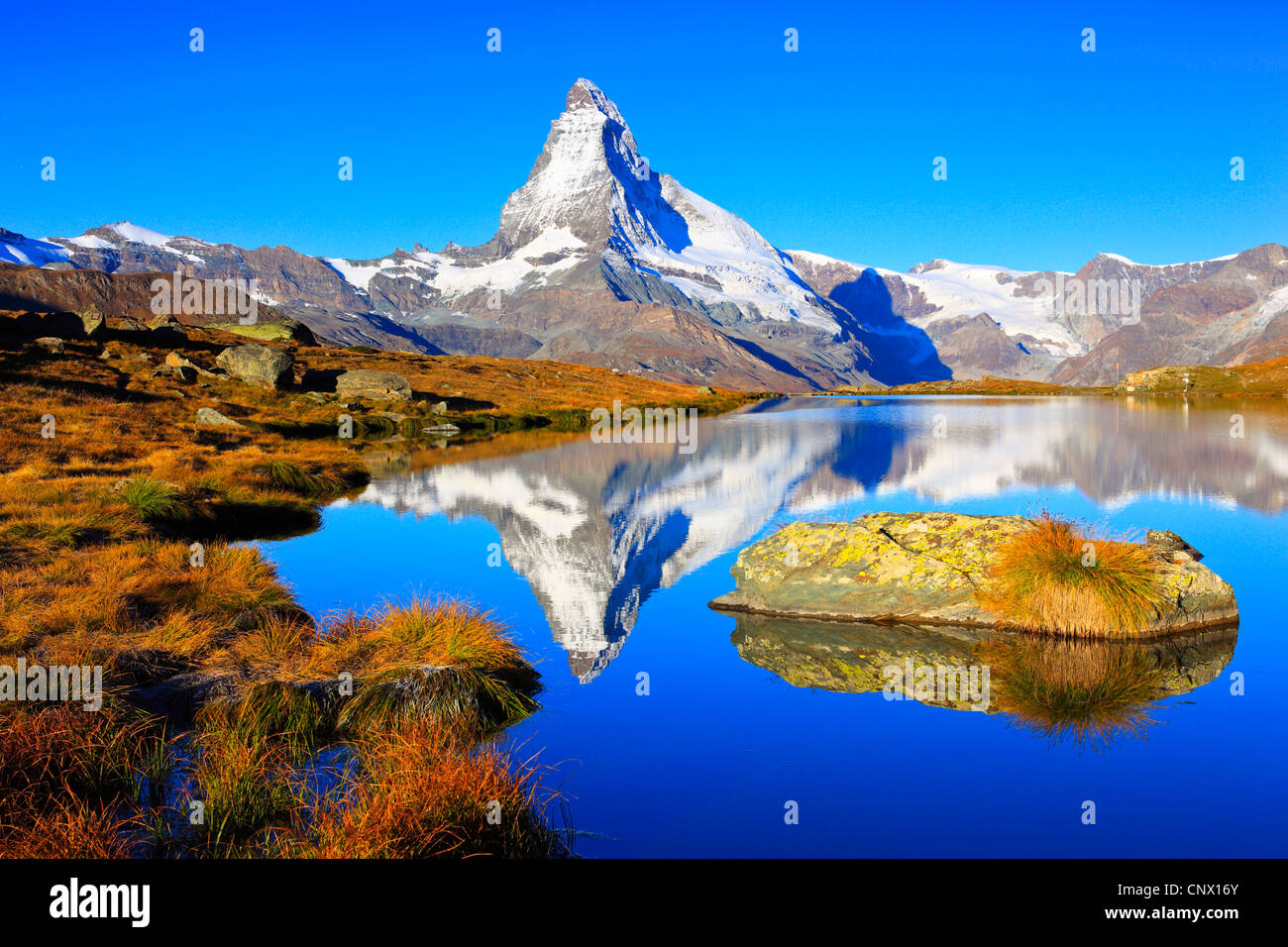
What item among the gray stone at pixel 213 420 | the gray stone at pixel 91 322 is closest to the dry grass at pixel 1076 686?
the gray stone at pixel 213 420

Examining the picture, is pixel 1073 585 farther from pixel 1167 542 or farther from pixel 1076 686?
pixel 1167 542

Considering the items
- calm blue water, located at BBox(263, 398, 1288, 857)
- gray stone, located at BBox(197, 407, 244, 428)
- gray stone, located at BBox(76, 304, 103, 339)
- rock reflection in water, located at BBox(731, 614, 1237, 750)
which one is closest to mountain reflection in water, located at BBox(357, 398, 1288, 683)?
calm blue water, located at BBox(263, 398, 1288, 857)

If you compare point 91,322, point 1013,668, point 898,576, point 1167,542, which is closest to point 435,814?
point 1013,668

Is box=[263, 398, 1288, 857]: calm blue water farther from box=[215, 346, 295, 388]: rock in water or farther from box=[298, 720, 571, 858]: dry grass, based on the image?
box=[215, 346, 295, 388]: rock in water

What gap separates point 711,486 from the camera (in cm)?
3478

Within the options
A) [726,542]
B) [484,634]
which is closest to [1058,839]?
[484,634]

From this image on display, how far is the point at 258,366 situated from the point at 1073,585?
2734 inches

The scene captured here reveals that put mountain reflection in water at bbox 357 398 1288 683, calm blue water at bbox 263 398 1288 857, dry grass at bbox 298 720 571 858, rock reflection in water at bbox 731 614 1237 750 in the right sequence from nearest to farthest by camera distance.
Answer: dry grass at bbox 298 720 571 858
calm blue water at bbox 263 398 1288 857
rock reflection in water at bbox 731 614 1237 750
mountain reflection in water at bbox 357 398 1288 683

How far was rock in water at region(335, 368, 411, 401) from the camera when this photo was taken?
242 feet

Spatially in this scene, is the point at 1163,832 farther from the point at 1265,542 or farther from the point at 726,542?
the point at 1265,542

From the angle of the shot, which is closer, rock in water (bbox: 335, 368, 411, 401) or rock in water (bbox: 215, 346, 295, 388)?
rock in water (bbox: 215, 346, 295, 388)

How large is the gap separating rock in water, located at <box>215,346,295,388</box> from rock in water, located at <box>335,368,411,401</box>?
529cm

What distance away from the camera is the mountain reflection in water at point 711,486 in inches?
722
